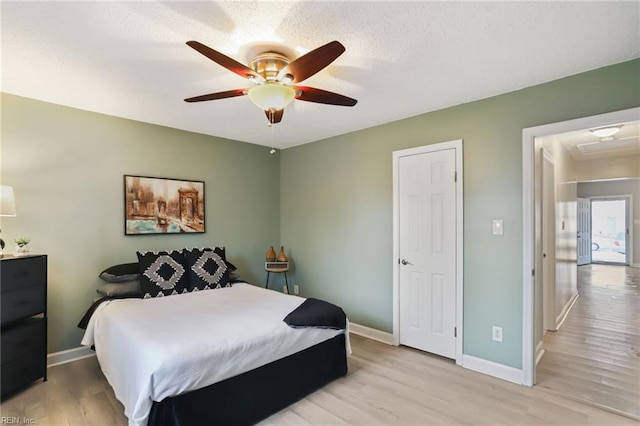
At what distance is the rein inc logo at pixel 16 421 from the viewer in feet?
6.84

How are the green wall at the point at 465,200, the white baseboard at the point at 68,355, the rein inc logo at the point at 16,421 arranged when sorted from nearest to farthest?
the rein inc logo at the point at 16,421, the green wall at the point at 465,200, the white baseboard at the point at 68,355

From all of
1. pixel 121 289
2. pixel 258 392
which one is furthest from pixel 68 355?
pixel 258 392

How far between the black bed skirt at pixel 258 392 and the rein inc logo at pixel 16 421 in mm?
1098

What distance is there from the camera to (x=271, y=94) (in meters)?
1.99

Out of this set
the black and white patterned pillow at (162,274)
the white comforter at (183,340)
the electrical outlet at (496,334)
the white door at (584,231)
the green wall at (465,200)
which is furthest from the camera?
the white door at (584,231)

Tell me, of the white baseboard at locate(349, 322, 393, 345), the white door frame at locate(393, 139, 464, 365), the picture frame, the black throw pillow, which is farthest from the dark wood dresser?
the white door frame at locate(393, 139, 464, 365)

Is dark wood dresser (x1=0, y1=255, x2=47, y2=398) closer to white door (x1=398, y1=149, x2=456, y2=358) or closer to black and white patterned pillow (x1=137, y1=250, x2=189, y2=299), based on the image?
black and white patterned pillow (x1=137, y1=250, x2=189, y2=299)

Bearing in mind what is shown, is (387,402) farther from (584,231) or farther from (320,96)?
(584,231)

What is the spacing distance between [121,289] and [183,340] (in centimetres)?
149

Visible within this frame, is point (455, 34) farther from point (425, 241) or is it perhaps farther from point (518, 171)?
point (425, 241)

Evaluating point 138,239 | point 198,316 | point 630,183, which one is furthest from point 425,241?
point 630,183

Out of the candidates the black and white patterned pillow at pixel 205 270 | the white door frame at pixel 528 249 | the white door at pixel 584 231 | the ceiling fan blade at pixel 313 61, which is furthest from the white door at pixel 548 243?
the white door at pixel 584 231

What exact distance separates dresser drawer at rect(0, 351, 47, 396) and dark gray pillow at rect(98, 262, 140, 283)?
0.74 meters

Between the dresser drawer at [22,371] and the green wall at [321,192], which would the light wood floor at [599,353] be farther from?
the dresser drawer at [22,371]
